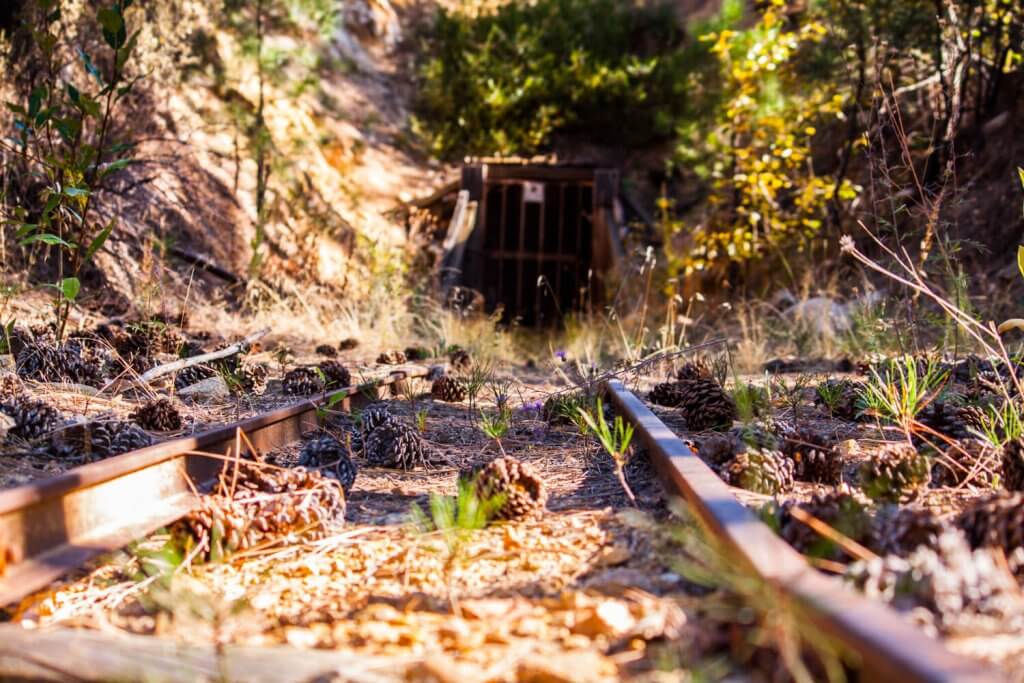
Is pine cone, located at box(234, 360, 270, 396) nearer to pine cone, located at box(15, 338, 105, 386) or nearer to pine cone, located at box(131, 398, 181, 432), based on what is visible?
pine cone, located at box(15, 338, 105, 386)

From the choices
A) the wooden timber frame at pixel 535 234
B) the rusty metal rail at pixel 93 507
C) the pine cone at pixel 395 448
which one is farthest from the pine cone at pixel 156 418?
the wooden timber frame at pixel 535 234

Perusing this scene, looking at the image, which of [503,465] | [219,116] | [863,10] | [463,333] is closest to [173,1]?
[219,116]

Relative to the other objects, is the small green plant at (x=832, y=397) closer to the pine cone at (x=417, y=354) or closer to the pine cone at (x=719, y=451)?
the pine cone at (x=719, y=451)

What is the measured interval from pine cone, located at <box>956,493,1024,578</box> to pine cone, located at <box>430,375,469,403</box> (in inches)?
123

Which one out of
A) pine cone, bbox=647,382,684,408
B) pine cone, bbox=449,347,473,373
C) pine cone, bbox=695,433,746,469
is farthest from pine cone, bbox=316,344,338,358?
pine cone, bbox=695,433,746,469

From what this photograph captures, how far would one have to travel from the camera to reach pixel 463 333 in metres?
7.31

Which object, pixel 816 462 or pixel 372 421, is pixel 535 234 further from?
pixel 816 462

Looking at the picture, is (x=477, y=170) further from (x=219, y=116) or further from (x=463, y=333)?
(x=463, y=333)

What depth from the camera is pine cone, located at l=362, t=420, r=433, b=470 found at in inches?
116

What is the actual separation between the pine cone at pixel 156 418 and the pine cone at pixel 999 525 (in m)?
2.74

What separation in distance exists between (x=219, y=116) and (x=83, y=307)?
6.15 m

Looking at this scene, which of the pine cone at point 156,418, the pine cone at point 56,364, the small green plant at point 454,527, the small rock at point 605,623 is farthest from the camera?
the pine cone at point 56,364

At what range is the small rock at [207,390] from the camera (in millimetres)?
4070

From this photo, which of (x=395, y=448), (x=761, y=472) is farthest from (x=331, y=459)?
(x=761, y=472)
